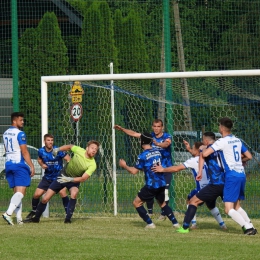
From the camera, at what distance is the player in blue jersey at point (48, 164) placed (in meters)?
14.7

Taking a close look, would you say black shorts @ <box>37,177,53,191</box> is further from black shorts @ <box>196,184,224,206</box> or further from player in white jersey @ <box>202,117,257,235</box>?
player in white jersey @ <box>202,117,257,235</box>

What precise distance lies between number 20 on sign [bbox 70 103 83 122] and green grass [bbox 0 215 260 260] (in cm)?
260

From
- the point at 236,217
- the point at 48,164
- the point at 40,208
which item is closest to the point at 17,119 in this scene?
the point at 48,164

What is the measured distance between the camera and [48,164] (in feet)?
48.2

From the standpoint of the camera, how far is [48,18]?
23.2 m

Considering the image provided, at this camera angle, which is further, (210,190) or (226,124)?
(210,190)

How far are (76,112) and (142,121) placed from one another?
1.62m

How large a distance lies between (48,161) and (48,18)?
9.35 m

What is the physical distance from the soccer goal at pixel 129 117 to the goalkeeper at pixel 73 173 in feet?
5.35

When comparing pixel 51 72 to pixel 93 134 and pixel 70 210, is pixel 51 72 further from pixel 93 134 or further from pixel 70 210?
pixel 70 210

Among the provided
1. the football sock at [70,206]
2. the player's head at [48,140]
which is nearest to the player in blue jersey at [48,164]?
the player's head at [48,140]

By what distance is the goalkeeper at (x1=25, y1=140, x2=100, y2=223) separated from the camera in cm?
1388

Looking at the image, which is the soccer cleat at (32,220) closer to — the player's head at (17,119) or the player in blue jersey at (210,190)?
the player's head at (17,119)

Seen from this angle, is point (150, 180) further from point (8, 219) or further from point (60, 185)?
point (8, 219)
